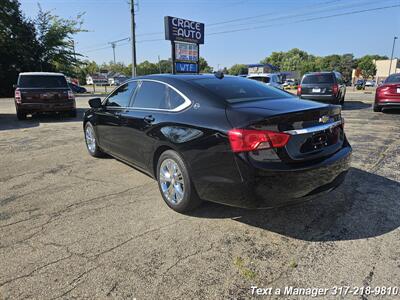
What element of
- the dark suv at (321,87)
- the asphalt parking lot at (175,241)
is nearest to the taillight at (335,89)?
the dark suv at (321,87)

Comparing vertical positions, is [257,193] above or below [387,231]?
above

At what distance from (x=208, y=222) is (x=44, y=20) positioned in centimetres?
3435

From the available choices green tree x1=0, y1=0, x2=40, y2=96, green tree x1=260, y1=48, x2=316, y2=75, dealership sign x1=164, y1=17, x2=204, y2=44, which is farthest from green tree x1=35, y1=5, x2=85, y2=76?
green tree x1=260, y1=48, x2=316, y2=75

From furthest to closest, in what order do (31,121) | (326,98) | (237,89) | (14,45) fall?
(14,45)
(326,98)
(31,121)
(237,89)

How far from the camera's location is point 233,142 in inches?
109

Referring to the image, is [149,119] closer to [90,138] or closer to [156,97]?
[156,97]

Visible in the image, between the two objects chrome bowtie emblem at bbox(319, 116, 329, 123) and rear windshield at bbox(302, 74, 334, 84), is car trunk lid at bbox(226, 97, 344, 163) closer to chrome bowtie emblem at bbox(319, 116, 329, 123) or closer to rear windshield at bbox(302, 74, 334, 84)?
chrome bowtie emblem at bbox(319, 116, 329, 123)

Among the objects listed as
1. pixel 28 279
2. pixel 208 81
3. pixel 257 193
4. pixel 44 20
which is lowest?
pixel 28 279

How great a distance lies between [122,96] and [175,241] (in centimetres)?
272

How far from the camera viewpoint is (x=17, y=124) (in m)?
10.8

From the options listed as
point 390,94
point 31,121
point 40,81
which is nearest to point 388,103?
point 390,94

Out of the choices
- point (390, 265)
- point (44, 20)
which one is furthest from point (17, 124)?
point (44, 20)

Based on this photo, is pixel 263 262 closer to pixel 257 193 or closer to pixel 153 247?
pixel 257 193

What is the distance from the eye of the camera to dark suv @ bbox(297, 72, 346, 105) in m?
13.0
